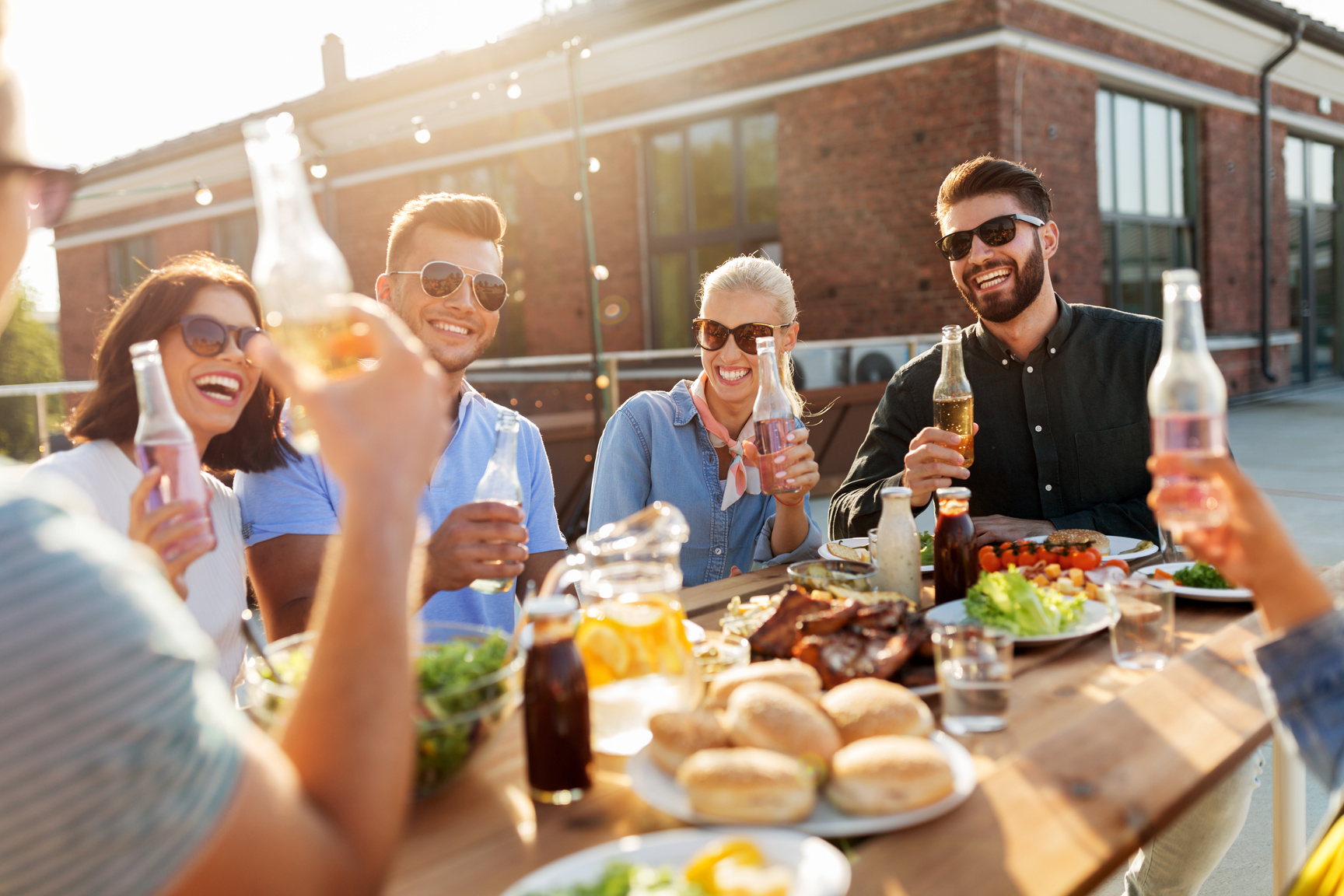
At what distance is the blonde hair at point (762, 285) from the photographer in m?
3.06

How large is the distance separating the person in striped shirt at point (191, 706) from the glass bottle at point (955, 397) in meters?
1.80

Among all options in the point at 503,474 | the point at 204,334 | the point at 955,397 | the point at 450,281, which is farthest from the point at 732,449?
the point at 204,334

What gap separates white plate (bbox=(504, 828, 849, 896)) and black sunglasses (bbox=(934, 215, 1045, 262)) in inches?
99.3

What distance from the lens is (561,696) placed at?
4.22ft

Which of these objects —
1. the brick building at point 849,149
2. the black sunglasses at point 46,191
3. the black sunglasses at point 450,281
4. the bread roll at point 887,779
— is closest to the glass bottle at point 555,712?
the bread roll at point 887,779

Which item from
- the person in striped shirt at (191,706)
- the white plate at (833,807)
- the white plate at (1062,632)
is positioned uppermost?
the person in striped shirt at (191,706)

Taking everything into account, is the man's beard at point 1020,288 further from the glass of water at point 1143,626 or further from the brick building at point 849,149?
the brick building at point 849,149

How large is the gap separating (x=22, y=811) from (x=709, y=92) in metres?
11.6

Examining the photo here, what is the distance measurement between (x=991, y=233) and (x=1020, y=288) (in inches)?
8.6

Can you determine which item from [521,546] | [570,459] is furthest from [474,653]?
[570,459]

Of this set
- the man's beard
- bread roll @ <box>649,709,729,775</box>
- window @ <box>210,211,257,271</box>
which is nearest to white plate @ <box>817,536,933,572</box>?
the man's beard

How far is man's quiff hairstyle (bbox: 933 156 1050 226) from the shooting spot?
318cm

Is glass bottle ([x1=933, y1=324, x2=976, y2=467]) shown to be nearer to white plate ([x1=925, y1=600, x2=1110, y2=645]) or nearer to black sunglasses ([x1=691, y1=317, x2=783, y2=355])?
white plate ([x1=925, y1=600, x2=1110, y2=645])

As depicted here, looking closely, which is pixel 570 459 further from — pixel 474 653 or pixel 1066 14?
pixel 1066 14
